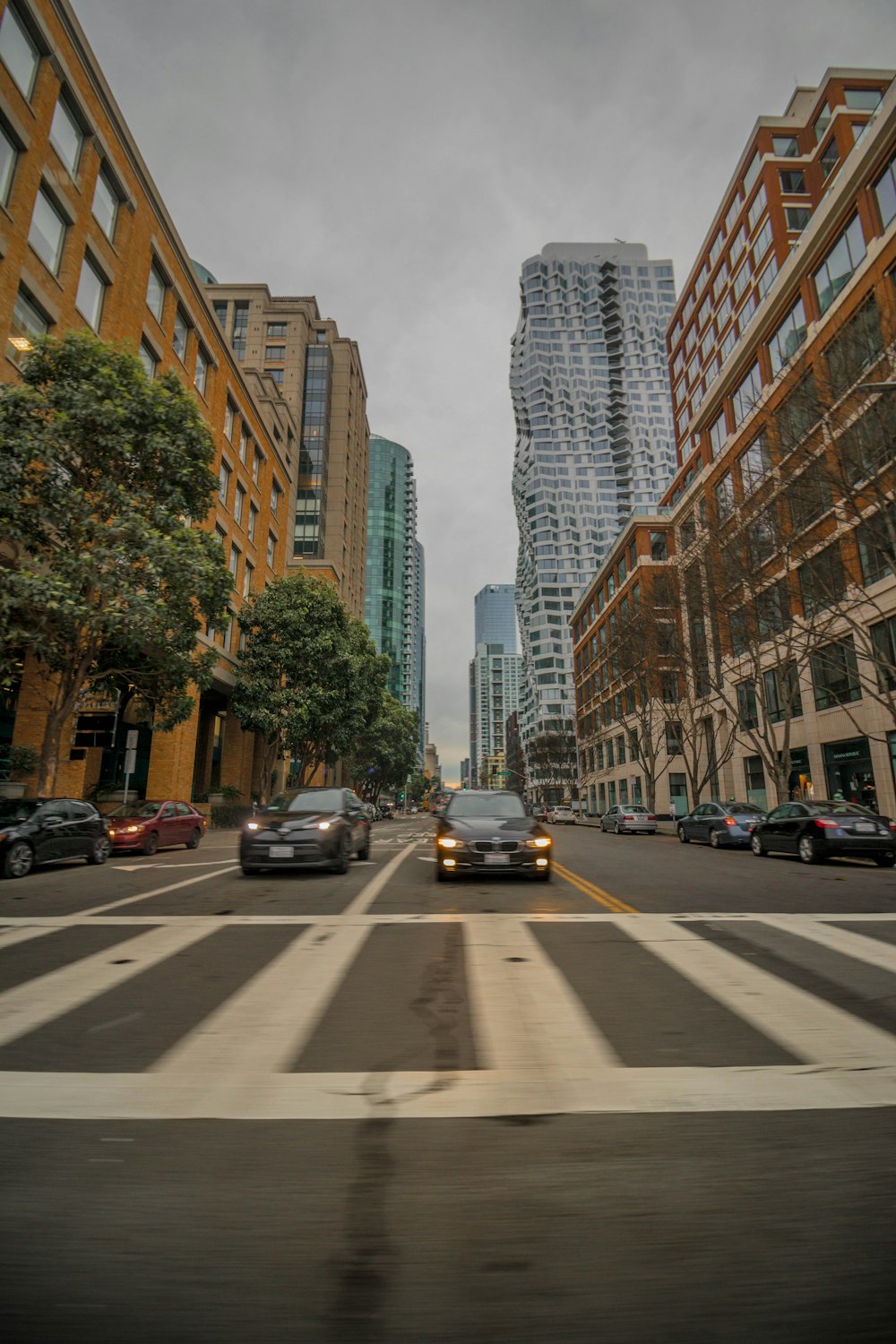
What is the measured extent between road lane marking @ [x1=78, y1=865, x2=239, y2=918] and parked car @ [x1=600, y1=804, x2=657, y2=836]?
23.4 m

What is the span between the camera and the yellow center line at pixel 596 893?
8.07 m

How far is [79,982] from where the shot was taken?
4852mm

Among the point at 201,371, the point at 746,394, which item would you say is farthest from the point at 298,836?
the point at 746,394

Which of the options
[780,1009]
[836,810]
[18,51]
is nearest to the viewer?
[780,1009]

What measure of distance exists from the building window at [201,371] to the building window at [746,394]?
83.2 feet

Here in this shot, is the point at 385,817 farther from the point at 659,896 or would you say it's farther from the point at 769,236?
the point at 659,896

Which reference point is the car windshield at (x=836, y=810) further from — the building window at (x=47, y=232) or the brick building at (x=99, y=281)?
the building window at (x=47, y=232)

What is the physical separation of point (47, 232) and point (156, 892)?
65.3ft

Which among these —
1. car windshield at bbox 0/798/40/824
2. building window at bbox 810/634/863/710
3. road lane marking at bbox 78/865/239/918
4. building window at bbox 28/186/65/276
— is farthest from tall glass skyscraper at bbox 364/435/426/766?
road lane marking at bbox 78/865/239/918

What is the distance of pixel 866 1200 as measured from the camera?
7.23 ft

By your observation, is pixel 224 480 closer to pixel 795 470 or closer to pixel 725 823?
pixel 795 470

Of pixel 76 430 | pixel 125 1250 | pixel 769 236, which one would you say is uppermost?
pixel 769 236

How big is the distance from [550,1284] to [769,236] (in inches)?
1930

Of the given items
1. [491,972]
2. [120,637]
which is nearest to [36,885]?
[120,637]
